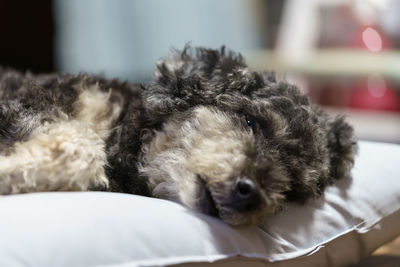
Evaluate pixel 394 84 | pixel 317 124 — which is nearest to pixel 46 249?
pixel 317 124

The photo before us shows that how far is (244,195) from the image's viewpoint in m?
1.57

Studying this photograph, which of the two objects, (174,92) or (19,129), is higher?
(174,92)

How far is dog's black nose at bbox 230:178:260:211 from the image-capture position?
1.57m

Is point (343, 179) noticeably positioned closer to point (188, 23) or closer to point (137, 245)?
point (137, 245)

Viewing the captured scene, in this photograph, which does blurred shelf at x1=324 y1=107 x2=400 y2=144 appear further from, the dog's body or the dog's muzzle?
the dog's muzzle

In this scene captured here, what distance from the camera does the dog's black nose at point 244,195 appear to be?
1.57 meters

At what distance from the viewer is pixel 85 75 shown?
7.47ft

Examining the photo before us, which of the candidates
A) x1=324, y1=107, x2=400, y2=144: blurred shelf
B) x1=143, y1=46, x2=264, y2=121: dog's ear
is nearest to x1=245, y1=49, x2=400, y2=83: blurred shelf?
x1=324, y1=107, x2=400, y2=144: blurred shelf

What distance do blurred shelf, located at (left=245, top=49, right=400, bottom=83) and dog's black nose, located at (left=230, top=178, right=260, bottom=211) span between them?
Result: 3230 millimetres

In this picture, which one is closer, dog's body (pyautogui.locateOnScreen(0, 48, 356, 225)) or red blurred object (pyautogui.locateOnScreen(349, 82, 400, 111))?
dog's body (pyautogui.locateOnScreen(0, 48, 356, 225))

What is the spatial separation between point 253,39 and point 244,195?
15.8 ft

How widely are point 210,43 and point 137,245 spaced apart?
514 centimetres

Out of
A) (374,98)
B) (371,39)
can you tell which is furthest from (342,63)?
(374,98)

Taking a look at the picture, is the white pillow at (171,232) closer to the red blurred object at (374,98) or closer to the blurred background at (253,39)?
the blurred background at (253,39)
